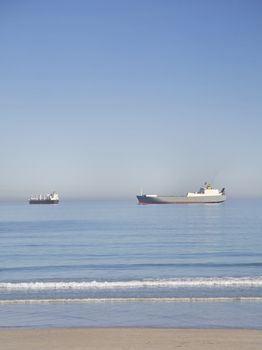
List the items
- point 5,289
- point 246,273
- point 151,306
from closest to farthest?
point 151,306 → point 5,289 → point 246,273

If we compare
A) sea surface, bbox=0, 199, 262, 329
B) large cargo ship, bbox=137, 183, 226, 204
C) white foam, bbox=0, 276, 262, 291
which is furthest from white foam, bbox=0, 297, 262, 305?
large cargo ship, bbox=137, 183, 226, 204

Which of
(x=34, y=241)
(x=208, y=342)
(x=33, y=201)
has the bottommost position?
(x=208, y=342)

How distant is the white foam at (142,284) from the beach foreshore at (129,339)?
21.1ft

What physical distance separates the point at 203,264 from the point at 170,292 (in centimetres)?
834

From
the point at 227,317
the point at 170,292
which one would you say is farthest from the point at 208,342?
the point at 170,292

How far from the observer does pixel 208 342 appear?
1025 centimetres

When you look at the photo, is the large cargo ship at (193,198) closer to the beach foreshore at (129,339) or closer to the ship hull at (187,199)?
the ship hull at (187,199)

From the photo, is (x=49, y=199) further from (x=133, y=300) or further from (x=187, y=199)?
(x=133, y=300)

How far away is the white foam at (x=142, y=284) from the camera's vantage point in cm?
1794

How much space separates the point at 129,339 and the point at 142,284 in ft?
25.4

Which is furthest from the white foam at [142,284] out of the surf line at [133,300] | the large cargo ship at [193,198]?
the large cargo ship at [193,198]

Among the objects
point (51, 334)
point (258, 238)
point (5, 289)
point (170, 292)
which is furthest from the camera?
point (258, 238)

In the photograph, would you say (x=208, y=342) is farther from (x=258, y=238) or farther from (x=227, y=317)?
(x=258, y=238)

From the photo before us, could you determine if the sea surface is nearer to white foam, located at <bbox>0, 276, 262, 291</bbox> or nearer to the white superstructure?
white foam, located at <bbox>0, 276, 262, 291</bbox>
